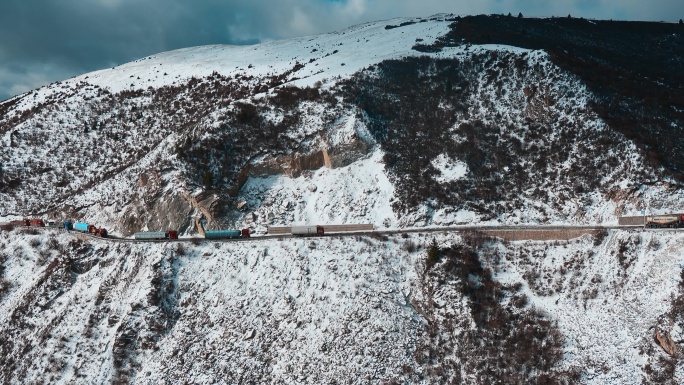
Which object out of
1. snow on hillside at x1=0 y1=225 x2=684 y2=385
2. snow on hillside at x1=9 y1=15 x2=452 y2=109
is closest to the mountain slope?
snow on hillside at x1=9 y1=15 x2=452 y2=109

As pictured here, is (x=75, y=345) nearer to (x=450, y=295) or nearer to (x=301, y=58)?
(x=450, y=295)

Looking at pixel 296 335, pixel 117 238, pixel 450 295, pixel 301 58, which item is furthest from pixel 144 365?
pixel 301 58

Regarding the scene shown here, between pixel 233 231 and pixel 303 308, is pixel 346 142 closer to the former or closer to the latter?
pixel 233 231

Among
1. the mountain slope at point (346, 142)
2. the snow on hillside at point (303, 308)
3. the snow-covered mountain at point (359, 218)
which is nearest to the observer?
the snow on hillside at point (303, 308)

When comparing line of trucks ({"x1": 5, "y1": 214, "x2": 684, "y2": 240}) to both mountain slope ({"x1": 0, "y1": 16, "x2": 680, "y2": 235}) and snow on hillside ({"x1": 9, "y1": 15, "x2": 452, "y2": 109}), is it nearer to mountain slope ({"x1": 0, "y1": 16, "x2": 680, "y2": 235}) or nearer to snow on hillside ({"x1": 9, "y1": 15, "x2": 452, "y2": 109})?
mountain slope ({"x1": 0, "y1": 16, "x2": 680, "y2": 235})

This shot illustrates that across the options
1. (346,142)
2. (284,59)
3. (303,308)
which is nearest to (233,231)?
(303,308)

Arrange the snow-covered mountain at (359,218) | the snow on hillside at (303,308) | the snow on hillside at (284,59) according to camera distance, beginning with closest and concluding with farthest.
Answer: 1. the snow on hillside at (303,308)
2. the snow-covered mountain at (359,218)
3. the snow on hillside at (284,59)

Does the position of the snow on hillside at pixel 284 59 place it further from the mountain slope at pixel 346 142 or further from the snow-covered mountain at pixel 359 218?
the snow-covered mountain at pixel 359 218

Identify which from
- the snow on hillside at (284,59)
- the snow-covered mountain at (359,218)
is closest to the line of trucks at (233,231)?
the snow-covered mountain at (359,218)

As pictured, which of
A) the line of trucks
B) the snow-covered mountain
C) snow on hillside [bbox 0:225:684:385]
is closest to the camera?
snow on hillside [bbox 0:225:684:385]
